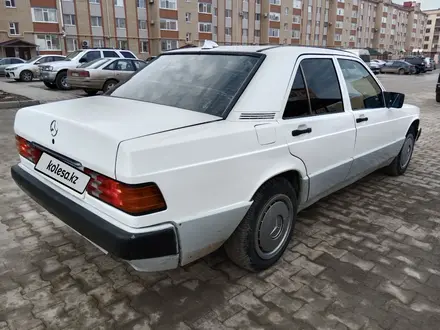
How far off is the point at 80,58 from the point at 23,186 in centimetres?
1502

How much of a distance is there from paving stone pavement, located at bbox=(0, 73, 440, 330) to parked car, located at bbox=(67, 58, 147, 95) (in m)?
9.83

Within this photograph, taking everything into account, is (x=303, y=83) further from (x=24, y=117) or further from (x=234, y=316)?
(x=24, y=117)

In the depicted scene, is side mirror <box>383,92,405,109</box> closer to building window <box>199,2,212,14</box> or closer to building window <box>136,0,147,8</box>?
building window <box>136,0,147,8</box>

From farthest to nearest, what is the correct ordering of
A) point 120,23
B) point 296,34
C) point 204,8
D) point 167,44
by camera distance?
point 296,34 → point 204,8 → point 167,44 → point 120,23

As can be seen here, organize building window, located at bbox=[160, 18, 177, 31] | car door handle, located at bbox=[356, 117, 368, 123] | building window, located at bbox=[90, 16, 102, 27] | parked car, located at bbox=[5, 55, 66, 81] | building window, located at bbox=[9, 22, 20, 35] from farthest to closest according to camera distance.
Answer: building window, located at bbox=[160, 18, 177, 31]
building window, located at bbox=[90, 16, 102, 27]
building window, located at bbox=[9, 22, 20, 35]
parked car, located at bbox=[5, 55, 66, 81]
car door handle, located at bbox=[356, 117, 368, 123]

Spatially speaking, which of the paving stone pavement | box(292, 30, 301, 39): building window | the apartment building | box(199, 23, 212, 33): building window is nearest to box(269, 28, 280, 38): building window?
box(292, 30, 301, 39): building window

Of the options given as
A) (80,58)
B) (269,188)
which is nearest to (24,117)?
(269,188)

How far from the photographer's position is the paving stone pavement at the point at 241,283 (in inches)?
88.4

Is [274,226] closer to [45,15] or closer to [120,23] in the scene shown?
[45,15]

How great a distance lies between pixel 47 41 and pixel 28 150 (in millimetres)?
42266

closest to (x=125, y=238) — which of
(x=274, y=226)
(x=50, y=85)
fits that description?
(x=274, y=226)

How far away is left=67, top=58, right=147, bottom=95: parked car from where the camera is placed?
41.4ft

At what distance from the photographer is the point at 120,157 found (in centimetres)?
184

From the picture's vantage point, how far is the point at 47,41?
127 feet
